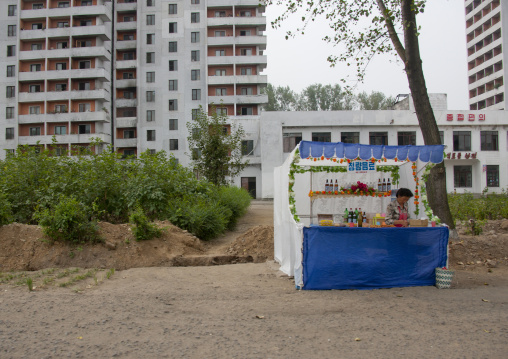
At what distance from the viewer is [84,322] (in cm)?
510

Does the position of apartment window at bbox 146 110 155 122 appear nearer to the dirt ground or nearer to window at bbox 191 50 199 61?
window at bbox 191 50 199 61

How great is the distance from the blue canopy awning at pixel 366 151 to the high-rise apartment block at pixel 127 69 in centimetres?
4344

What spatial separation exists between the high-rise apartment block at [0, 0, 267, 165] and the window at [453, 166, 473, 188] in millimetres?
22480

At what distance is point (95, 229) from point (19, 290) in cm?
271

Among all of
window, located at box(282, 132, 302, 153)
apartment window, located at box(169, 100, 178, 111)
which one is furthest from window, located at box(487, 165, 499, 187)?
apartment window, located at box(169, 100, 178, 111)

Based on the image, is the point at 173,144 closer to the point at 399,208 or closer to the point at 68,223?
the point at 68,223

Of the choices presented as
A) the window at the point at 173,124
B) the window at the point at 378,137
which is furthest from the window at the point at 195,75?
the window at the point at 378,137

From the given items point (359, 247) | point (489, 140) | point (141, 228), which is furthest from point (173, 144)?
point (359, 247)

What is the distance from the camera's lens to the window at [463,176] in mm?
40031

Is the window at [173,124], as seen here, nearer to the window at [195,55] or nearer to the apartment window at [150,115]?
the apartment window at [150,115]

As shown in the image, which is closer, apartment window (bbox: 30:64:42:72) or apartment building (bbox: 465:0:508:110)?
apartment window (bbox: 30:64:42:72)

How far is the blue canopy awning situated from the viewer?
7109mm

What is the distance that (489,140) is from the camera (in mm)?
39094

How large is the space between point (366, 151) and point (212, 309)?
11.9ft
